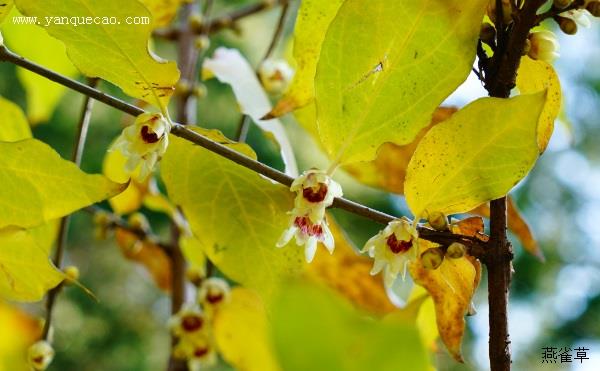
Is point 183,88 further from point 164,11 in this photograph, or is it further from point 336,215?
point 336,215

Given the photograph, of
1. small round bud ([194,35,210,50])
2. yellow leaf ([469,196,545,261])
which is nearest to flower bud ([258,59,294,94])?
small round bud ([194,35,210,50])

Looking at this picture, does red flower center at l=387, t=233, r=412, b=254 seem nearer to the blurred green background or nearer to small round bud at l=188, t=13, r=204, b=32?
small round bud at l=188, t=13, r=204, b=32

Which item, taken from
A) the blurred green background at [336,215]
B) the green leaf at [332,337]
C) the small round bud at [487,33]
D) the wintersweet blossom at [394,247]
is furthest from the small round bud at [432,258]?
the blurred green background at [336,215]

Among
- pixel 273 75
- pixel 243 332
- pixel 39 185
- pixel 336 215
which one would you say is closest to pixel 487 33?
pixel 39 185

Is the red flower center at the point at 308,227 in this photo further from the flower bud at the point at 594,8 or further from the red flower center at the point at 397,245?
the flower bud at the point at 594,8

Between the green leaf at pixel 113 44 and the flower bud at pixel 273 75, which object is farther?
the flower bud at pixel 273 75

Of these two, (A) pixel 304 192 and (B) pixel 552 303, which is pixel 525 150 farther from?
(B) pixel 552 303
